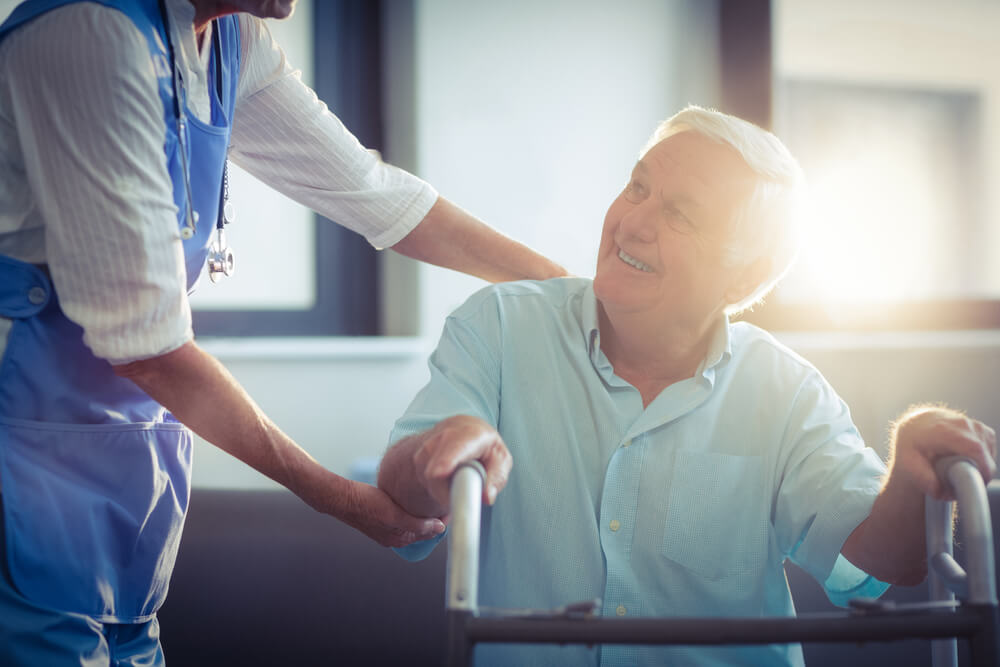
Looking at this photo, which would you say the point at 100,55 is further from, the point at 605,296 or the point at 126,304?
the point at 605,296

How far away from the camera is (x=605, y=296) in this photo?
123 centimetres

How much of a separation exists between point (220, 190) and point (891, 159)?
94.4 inches

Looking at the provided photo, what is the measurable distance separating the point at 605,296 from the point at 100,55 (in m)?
0.71

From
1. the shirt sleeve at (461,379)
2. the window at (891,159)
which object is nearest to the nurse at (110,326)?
the shirt sleeve at (461,379)

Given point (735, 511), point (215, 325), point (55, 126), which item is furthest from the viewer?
point (215, 325)

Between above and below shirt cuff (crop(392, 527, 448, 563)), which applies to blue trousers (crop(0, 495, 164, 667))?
below

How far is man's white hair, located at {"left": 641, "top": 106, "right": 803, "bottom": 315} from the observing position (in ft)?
4.10

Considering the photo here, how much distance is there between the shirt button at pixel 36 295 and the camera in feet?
3.14

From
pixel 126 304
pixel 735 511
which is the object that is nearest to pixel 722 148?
pixel 735 511

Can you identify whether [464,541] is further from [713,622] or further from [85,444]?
[85,444]

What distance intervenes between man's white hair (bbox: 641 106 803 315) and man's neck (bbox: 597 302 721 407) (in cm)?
13

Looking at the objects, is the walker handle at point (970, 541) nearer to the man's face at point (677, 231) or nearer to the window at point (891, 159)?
the man's face at point (677, 231)

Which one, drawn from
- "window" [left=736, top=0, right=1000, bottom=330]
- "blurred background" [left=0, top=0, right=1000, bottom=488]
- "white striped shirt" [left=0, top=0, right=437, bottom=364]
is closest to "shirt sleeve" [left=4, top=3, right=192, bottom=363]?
"white striped shirt" [left=0, top=0, right=437, bottom=364]

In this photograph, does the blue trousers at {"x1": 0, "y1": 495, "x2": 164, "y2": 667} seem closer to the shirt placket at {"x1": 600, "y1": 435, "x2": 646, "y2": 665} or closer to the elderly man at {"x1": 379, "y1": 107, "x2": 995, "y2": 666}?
the elderly man at {"x1": 379, "y1": 107, "x2": 995, "y2": 666}
